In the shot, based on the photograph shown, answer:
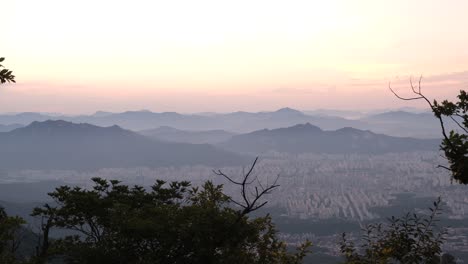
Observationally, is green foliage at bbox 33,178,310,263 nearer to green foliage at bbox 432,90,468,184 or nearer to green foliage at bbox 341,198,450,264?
green foliage at bbox 341,198,450,264

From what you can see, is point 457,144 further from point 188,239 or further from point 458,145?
point 188,239

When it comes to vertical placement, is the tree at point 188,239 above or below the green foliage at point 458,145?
below

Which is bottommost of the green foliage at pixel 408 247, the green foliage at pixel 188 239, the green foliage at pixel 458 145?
the green foliage at pixel 188 239

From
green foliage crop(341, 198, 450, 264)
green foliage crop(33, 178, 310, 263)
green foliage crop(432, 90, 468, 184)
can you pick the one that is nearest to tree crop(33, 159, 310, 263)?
green foliage crop(33, 178, 310, 263)

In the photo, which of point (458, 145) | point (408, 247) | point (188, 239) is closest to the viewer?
point (458, 145)

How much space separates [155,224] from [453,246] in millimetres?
171265

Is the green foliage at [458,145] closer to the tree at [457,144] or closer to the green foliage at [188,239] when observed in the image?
the tree at [457,144]

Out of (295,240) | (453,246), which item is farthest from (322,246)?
(453,246)

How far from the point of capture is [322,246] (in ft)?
511

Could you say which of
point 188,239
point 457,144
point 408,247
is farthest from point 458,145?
point 188,239

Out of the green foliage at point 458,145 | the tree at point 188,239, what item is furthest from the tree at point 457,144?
the tree at point 188,239

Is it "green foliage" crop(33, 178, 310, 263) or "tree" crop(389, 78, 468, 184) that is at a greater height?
"tree" crop(389, 78, 468, 184)

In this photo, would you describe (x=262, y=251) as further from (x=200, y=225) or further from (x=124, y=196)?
(x=124, y=196)

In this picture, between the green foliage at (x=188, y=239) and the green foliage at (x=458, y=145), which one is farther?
the green foliage at (x=188, y=239)
